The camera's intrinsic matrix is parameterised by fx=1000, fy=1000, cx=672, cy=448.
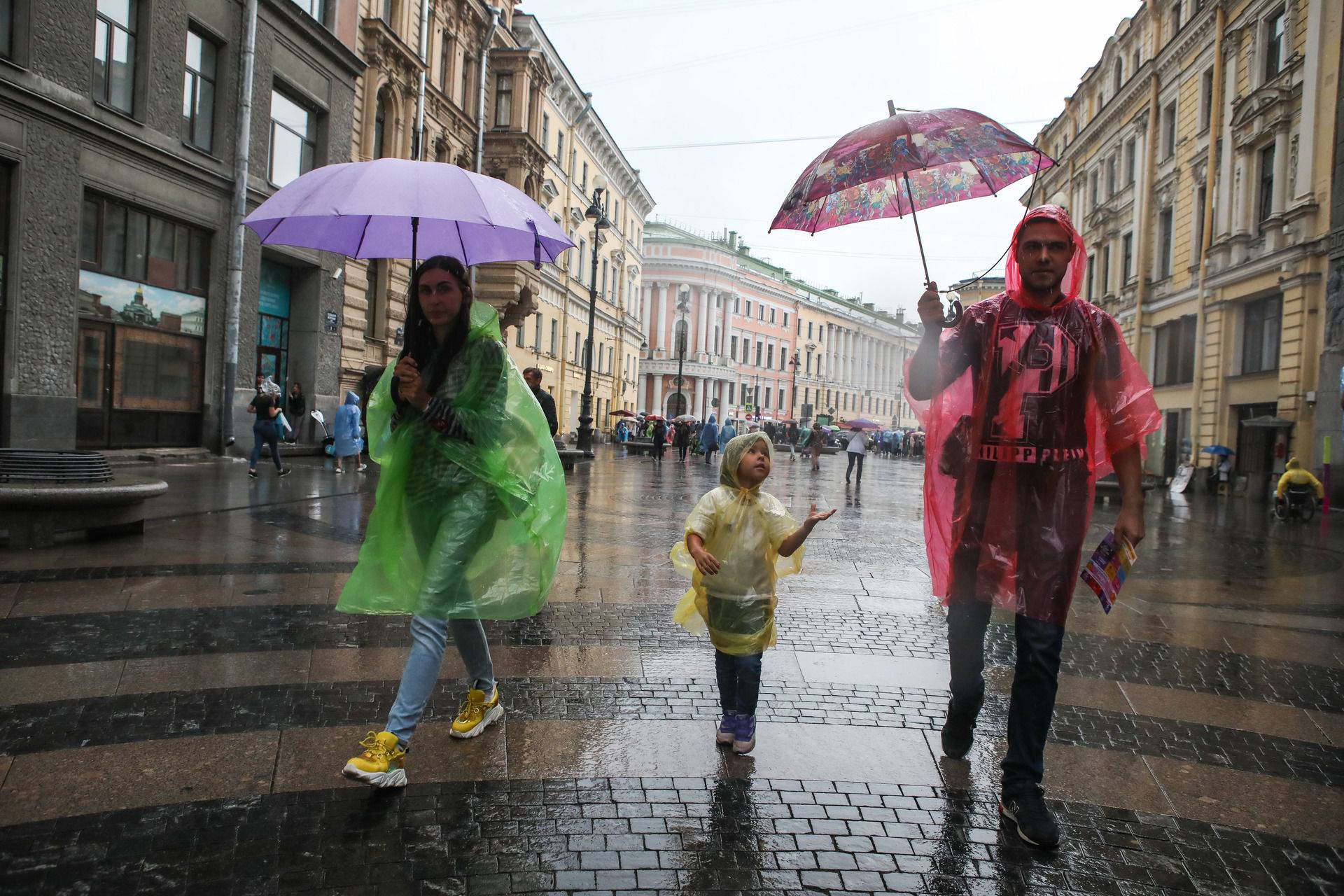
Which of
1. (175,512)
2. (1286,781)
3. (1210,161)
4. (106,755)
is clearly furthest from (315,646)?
(1210,161)

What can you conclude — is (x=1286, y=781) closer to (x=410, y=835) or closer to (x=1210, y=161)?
(x=410, y=835)

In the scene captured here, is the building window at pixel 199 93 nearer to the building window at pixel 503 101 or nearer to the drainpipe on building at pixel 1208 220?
the building window at pixel 503 101

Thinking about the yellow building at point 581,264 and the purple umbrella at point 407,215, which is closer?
the purple umbrella at point 407,215

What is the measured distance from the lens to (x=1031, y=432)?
3230mm

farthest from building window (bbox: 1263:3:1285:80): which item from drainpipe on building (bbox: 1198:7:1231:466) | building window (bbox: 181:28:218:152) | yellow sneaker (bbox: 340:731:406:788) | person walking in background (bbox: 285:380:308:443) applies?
yellow sneaker (bbox: 340:731:406:788)

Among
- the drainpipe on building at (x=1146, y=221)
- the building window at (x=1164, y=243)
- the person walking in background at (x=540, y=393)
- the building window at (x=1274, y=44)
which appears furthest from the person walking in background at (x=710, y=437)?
the person walking in background at (x=540, y=393)

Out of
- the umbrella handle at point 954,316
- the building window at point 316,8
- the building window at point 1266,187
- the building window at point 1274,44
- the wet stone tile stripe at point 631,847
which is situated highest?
the building window at point 1274,44

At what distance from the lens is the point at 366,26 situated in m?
23.2

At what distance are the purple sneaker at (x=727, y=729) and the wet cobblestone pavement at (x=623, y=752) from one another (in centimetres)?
5

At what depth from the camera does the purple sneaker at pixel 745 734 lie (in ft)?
11.9

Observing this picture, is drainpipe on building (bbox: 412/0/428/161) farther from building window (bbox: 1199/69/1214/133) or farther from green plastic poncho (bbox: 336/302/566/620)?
green plastic poncho (bbox: 336/302/566/620)

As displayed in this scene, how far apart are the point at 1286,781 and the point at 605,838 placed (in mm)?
2494

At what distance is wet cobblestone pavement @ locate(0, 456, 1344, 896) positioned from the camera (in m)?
2.76

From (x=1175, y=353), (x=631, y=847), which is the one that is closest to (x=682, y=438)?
(x=1175, y=353)
